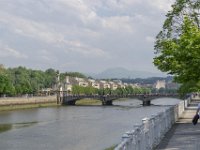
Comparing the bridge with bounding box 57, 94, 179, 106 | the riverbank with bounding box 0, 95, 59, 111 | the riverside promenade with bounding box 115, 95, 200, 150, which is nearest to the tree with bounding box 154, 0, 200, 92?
the riverside promenade with bounding box 115, 95, 200, 150

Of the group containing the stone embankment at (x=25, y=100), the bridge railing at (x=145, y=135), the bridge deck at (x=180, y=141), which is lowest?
the bridge deck at (x=180, y=141)

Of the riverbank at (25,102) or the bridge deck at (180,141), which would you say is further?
the riverbank at (25,102)

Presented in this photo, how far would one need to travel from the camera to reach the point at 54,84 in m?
166

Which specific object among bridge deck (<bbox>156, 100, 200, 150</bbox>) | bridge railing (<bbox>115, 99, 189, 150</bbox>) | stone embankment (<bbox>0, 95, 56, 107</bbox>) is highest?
stone embankment (<bbox>0, 95, 56, 107</bbox>)

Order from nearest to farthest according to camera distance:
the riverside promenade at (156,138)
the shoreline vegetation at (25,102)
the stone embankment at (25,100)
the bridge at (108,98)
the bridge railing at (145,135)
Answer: the bridge railing at (145,135) < the riverside promenade at (156,138) < the shoreline vegetation at (25,102) < the stone embankment at (25,100) < the bridge at (108,98)

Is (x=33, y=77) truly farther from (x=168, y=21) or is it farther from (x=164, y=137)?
(x=164, y=137)

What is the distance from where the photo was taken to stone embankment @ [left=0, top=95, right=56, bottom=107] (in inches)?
3432

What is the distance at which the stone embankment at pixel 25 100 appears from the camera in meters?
87.2

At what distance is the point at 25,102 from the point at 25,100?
1.02 meters

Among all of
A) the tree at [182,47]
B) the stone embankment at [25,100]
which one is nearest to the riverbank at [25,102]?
the stone embankment at [25,100]

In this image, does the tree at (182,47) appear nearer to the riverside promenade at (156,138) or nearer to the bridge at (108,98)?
the riverside promenade at (156,138)

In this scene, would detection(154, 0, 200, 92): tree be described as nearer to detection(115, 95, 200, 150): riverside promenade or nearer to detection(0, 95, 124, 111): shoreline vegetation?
detection(115, 95, 200, 150): riverside promenade

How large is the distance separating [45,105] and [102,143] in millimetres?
73456

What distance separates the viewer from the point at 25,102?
95812 mm
